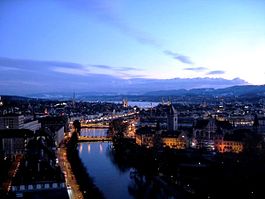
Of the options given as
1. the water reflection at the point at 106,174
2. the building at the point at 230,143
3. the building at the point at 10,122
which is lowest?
the water reflection at the point at 106,174

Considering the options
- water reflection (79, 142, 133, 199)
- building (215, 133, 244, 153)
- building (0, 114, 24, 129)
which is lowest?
water reflection (79, 142, 133, 199)

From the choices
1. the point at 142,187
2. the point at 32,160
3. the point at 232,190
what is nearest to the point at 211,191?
the point at 232,190

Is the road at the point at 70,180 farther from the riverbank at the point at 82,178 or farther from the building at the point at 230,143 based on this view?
the building at the point at 230,143

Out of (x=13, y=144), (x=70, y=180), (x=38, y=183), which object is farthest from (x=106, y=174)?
(x=13, y=144)

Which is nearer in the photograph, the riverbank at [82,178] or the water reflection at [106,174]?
the riverbank at [82,178]

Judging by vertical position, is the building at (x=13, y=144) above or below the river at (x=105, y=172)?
above

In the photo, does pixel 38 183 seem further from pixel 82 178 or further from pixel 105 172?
pixel 105 172

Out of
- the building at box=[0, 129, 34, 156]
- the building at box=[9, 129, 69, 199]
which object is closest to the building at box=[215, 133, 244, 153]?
the building at box=[0, 129, 34, 156]

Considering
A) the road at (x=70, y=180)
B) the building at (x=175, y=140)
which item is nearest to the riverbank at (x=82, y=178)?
the road at (x=70, y=180)

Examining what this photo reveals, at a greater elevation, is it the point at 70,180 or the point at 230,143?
the point at 230,143

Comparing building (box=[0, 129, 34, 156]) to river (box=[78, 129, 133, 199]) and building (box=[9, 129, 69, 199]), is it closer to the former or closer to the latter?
river (box=[78, 129, 133, 199])

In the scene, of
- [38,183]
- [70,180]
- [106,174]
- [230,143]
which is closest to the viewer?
[38,183]

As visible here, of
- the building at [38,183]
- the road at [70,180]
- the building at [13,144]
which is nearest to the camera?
the building at [38,183]
